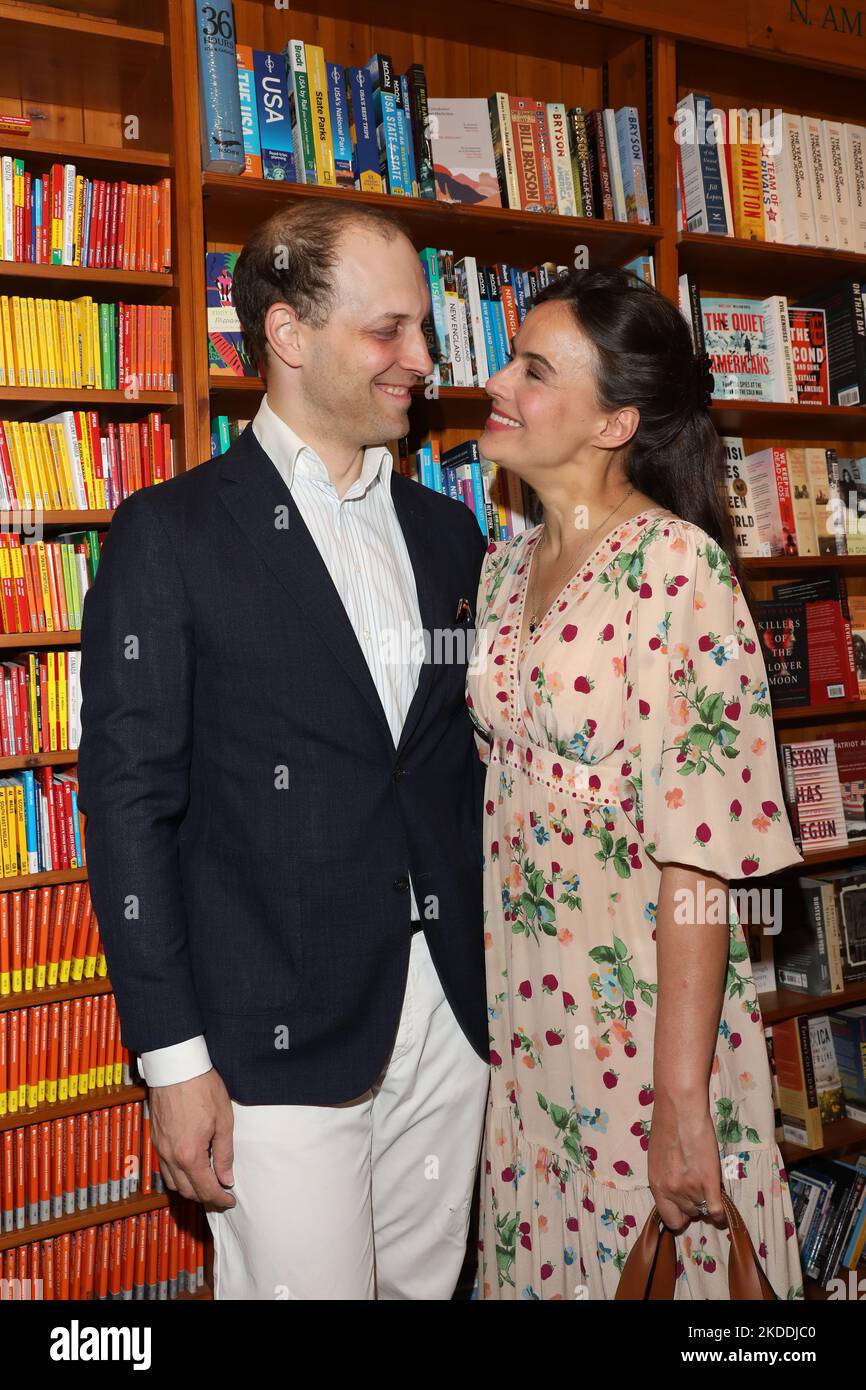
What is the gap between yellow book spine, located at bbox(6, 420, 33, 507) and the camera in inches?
81.0

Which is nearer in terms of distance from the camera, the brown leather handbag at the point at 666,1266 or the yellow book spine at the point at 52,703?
the brown leather handbag at the point at 666,1266

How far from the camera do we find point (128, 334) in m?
2.12

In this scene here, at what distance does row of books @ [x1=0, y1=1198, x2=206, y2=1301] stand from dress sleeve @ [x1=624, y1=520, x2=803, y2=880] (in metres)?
1.45

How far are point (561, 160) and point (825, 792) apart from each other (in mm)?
1674

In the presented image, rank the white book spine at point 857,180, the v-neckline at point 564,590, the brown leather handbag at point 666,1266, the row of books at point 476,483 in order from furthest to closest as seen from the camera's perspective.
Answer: the white book spine at point 857,180 < the row of books at point 476,483 < the v-neckline at point 564,590 < the brown leather handbag at point 666,1266

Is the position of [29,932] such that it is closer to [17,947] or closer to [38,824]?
[17,947]

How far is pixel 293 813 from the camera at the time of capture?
1.45 m

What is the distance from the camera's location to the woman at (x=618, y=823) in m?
1.42

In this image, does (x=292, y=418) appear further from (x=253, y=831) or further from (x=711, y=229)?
(x=711, y=229)

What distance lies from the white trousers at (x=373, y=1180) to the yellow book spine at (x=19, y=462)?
3.79 ft

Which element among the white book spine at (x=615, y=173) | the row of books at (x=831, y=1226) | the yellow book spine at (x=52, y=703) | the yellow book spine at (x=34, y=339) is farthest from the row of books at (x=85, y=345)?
the row of books at (x=831, y=1226)

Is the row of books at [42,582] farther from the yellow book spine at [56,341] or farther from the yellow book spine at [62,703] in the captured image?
the yellow book spine at [56,341]

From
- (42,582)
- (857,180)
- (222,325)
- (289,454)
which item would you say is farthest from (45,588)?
(857,180)

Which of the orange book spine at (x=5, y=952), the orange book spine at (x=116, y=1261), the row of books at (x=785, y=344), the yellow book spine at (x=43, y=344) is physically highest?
the row of books at (x=785, y=344)
